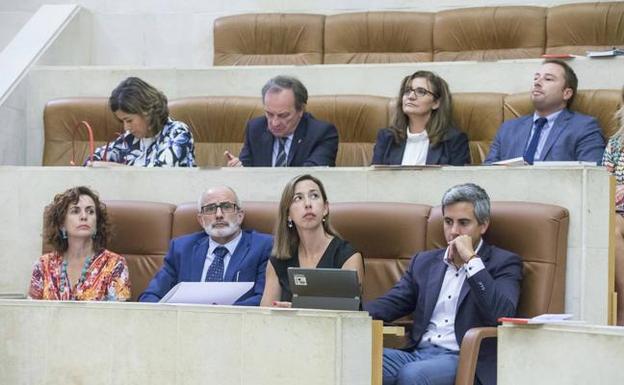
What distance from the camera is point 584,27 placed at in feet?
21.3

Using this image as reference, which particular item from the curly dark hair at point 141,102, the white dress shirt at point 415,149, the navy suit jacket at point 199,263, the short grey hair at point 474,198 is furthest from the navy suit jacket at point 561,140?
the curly dark hair at point 141,102

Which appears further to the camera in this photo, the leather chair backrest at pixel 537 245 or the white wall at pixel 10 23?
the white wall at pixel 10 23

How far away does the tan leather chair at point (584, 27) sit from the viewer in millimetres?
6402

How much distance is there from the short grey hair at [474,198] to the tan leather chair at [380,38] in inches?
109

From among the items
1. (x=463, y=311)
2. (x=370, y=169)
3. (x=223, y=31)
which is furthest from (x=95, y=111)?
(x=463, y=311)

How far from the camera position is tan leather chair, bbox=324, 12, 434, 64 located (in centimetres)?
682

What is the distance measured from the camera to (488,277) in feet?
12.8

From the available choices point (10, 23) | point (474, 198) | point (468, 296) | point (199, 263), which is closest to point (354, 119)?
point (199, 263)

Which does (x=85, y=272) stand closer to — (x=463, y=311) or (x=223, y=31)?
(x=463, y=311)

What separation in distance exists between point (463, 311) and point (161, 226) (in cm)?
126

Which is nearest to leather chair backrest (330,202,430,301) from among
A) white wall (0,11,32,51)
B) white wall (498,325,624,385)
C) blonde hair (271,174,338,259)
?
blonde hair (271,174,338,259)

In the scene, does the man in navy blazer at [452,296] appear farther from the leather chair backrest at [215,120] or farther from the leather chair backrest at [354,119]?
the leather chair backrest at [215,120]

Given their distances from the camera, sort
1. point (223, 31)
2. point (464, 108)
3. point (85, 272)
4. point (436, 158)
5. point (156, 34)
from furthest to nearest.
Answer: point (156, 34) < point (223, 31) < point (464, 108) < point (436, 158) < point (85, 272)

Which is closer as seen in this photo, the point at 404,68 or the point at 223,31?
the point at 404,68
